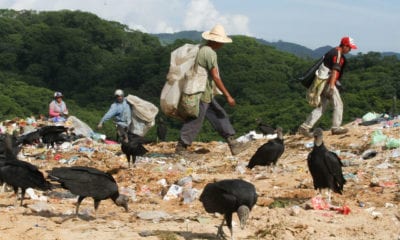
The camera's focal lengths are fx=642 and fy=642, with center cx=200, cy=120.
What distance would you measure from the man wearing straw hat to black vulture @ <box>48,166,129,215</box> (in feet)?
11.4

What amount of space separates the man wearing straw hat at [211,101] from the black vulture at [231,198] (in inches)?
159

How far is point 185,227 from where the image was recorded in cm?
600

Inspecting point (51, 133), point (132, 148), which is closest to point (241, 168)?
point (132, 148)

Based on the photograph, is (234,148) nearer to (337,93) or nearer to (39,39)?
(337,93)

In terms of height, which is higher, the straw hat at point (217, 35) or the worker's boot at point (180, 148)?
the straw hat at point (217, 35)

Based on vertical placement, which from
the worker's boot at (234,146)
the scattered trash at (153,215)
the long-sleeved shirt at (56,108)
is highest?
the long-sleeved shirt at (56,108)

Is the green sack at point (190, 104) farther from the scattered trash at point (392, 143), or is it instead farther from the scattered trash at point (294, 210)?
the scattered trash at point (294, 210)

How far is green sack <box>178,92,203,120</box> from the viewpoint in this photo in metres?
9.65

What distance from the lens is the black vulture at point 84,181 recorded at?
242 inches

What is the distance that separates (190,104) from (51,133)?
4.51m

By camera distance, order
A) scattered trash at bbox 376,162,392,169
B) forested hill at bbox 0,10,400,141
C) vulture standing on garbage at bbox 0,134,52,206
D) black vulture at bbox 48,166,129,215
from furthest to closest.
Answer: forested hill at bbox 0,10,400,141 → scattered trash at bbox 376,162,392,169 → vulture standing on garbage at bbox 0,134,52,206 → black vulture at bbox 48,166,129,215

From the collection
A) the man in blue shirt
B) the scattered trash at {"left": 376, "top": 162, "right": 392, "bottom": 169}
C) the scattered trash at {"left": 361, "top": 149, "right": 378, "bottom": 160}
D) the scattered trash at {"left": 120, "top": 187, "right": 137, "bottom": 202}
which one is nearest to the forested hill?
the man in blue shirt

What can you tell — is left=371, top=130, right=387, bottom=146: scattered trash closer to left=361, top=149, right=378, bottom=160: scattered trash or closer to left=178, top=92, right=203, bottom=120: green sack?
left=361, top=149, right=378, bottom=160: scattered trash

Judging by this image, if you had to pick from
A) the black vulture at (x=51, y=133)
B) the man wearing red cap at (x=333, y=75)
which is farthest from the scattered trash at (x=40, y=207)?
the black vulture at (x=51, y=133)
